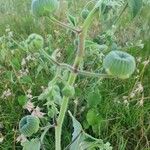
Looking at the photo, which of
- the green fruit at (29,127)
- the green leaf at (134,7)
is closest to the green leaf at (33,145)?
the green fruit at (29,127)

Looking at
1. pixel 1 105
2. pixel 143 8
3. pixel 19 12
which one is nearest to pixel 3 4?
pixel 19 12

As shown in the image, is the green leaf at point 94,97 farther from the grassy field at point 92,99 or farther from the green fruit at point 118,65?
the green fruit at point 118,65

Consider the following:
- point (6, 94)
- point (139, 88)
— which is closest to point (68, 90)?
point (139, 88)

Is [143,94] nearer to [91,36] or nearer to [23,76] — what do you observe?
[23,76]

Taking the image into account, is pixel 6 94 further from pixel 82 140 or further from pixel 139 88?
pixel 82 140

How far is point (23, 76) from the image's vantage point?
2.21 m

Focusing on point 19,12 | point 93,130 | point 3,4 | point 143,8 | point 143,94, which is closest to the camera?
point 143,8

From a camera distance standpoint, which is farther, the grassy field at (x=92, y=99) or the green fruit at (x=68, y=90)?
the grassy field at (x=92, y=99)

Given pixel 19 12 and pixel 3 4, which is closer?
pixel 19 12

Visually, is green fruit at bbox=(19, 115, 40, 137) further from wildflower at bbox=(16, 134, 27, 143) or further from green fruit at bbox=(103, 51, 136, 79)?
wildflower at bbox=(16, 134, 27, 143)

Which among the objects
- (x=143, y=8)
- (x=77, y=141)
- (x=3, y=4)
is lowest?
(x=3, y=4)

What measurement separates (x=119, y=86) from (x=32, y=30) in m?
1.08

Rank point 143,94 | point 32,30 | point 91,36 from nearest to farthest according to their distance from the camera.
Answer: point 143,94 → point 91,36 → point 32,30

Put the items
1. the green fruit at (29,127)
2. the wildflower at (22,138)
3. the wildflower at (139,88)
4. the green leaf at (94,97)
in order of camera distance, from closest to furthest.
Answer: the green fruit at (29,127) < the green leaf at (94,97) < the wildflower at (22,138) < the wildflower at (139,88)
